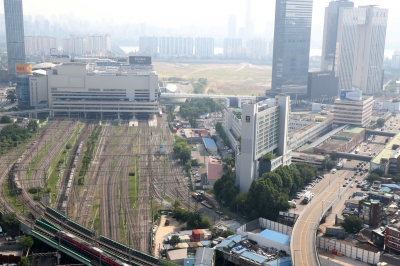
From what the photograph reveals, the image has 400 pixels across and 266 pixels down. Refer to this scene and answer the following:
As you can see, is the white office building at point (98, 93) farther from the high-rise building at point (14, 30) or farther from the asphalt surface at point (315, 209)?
the asphalt surface at point (315, 209)

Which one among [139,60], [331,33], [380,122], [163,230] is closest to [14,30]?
[139,60]

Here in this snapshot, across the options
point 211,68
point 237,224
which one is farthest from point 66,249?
point 211,68

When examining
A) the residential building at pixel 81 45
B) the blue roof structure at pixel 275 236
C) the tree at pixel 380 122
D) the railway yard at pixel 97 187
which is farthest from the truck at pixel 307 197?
the residential building at pixel 81 45

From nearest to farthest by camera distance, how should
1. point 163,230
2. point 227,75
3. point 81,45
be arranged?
point 163,230, point 227,75, point 81,45

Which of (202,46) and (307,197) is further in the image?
(202,46)

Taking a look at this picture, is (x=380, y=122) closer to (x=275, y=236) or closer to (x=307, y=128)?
(x=307, y=128)
